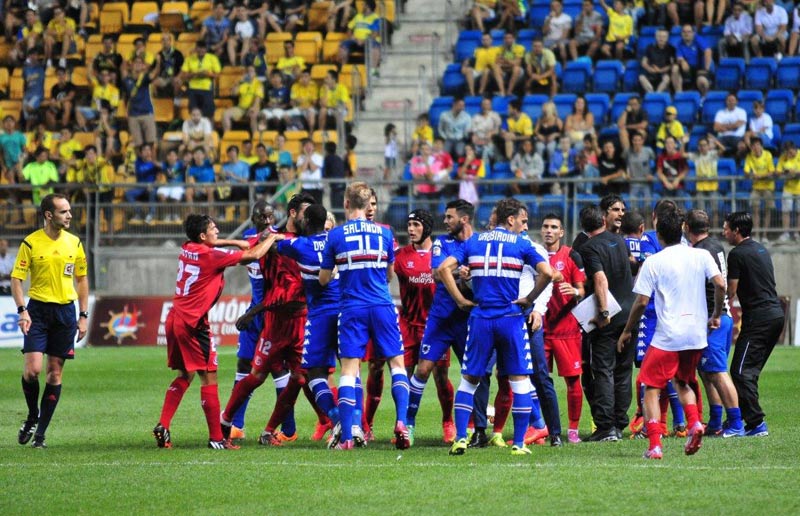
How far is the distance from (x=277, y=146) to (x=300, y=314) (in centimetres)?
1477

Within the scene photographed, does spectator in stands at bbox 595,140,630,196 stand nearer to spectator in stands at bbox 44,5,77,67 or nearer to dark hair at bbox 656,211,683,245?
dark hair at bbox 656,211,683,245

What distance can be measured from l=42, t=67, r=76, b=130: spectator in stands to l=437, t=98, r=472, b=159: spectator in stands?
8808 mm

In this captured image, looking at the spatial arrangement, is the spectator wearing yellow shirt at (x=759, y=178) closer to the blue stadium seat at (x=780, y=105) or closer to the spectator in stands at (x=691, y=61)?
the blue stadium seat at (x=780, y=105)

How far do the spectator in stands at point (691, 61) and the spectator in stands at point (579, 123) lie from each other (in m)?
2.15

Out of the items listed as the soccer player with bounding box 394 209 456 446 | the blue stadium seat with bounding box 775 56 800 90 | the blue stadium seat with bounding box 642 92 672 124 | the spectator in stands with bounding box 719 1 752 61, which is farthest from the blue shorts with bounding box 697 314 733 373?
the spectator in stands with bounding box 719 1 752 61

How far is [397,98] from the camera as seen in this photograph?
97.9 feet

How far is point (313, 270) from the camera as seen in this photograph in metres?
12.2

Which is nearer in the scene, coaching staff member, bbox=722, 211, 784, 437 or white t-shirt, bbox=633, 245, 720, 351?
white t-shirt, bbox=633, 245, 720, 351

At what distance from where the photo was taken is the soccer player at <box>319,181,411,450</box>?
1177 cm

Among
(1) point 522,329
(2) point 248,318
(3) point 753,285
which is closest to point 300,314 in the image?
(2) point 248,318

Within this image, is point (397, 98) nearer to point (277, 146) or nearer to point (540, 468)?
point (277, 146)

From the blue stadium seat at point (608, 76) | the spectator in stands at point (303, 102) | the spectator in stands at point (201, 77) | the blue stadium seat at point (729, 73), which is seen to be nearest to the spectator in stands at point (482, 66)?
the blue stadium seat at point (608, 76)

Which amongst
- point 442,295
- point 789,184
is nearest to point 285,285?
point 442,295

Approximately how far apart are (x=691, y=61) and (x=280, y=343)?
16.6 meters
